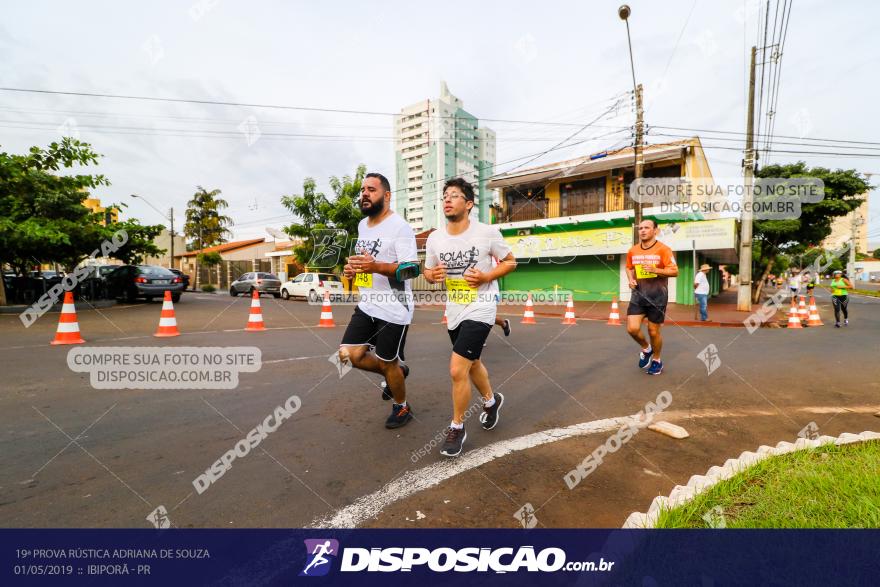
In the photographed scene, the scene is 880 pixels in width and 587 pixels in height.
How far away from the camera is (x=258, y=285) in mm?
23375

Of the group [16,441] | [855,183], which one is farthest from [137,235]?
[855,183]

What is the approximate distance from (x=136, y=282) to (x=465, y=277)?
1666 centimetres

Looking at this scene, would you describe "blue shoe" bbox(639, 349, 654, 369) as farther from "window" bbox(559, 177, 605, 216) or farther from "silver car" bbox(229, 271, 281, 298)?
"silver car" bbox(229, 271, 281, 298)

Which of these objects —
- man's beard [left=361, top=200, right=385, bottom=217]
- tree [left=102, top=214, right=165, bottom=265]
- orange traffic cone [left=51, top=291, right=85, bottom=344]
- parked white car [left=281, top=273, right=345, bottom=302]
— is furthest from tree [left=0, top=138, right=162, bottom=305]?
man's beard [left=361, top=200, right=385, bottom=217]

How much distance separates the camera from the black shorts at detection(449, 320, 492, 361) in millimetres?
2994

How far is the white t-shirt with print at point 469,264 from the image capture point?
10.2 ft

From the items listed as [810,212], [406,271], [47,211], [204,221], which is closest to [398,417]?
[406,271]

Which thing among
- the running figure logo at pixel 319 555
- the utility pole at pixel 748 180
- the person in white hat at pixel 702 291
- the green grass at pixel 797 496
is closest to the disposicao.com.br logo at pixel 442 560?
the running figure logo at pixel 319 555

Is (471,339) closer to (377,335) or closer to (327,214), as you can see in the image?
(377,335)

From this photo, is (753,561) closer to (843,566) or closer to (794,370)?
(843,566)

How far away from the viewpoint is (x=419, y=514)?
209 cm

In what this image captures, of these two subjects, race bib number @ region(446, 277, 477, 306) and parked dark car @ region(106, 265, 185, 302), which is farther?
parked dark car @ region(106, 265, 185, 302)

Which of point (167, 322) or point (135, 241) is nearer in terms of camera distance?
point (167, 322)

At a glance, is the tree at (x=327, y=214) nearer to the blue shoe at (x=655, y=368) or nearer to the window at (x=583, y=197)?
the window at (x=583, y=197)
